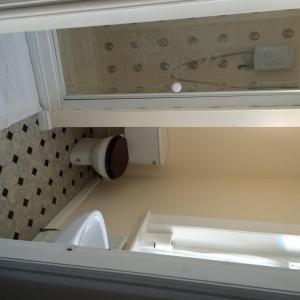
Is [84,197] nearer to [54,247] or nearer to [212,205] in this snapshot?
[212,205]

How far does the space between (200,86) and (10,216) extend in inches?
50.2

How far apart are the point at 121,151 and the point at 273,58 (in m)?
1.16

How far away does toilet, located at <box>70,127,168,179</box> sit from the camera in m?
2.14

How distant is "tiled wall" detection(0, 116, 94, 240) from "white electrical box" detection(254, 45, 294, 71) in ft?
4.50

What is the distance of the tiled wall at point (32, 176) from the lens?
1645 mm

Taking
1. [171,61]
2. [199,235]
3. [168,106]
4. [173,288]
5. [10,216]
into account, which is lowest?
[199,235]

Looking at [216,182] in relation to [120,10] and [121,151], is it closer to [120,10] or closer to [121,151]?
[121,151]

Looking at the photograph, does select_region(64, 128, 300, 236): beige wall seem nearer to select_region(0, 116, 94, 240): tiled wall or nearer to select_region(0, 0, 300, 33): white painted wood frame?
select_region(0, 116, 94, 240): tiled wall

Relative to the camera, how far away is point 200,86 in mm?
1766

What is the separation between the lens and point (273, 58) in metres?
1.87

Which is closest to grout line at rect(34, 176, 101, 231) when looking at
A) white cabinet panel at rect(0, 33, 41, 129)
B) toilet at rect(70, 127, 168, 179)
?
toilet at rect(70, 127, 168, 179)

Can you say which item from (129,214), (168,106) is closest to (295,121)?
(168,106)

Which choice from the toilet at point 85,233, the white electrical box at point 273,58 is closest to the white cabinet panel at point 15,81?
the toilet at point 85,233

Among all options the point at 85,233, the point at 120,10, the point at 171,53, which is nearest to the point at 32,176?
the point at 85,233
